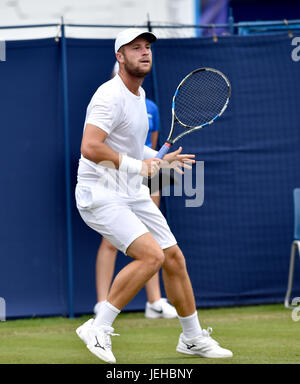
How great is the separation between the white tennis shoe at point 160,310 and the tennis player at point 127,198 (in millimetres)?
2123

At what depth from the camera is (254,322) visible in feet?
25.4

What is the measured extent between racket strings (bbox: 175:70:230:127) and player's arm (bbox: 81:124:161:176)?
1.21 metres

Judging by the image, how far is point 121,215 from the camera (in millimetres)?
5695

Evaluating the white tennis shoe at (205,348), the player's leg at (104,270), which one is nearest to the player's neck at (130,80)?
the white tennis shoe at (205,348)

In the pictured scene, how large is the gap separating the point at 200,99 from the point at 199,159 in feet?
5.20

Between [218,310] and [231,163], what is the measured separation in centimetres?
134

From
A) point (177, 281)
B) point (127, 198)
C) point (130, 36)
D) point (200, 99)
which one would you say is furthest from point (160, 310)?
point (130, 36)

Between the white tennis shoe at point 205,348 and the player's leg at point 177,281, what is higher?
the player's leg at point 177,281

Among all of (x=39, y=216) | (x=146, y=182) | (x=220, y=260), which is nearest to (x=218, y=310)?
(x=220, y=260)

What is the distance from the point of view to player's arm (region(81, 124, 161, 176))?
5.51 m

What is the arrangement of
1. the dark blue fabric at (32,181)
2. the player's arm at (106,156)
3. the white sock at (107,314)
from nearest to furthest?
the player's arm at (106,156)
the white sock at (107,314)
the dark blue fabric at (32,181)

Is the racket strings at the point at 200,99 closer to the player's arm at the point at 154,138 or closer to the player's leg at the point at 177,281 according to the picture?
the player's arm at the point at 154,138

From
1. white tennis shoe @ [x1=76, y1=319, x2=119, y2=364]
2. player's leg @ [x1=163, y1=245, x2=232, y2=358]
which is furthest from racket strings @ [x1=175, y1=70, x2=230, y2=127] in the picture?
white tennis shoe @ [x1=76, y1=319, x2=119, y2=364]

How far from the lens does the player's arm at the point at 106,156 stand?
5.51 metres
